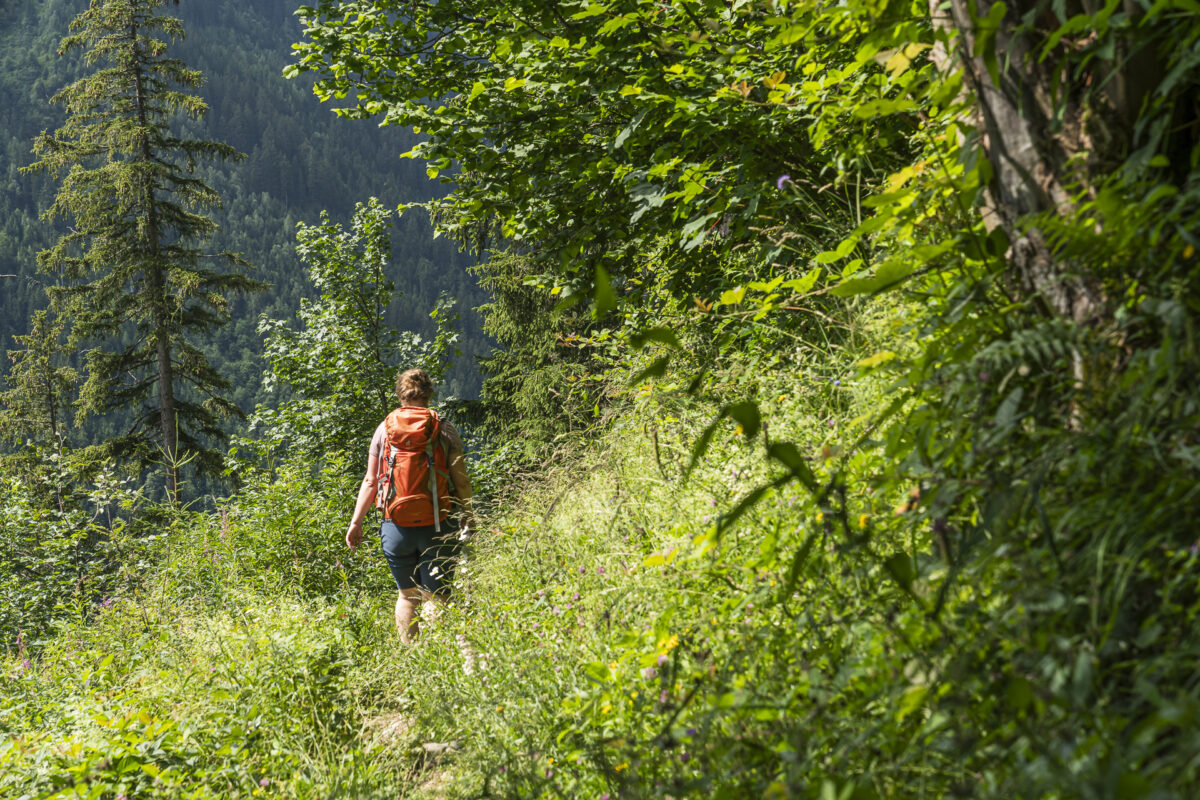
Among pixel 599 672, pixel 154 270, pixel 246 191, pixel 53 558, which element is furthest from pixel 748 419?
pixel 246 191

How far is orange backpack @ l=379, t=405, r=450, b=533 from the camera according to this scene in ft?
15.1

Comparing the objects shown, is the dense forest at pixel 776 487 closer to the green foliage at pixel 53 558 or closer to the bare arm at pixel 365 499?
the green foliage at pixel 53 558

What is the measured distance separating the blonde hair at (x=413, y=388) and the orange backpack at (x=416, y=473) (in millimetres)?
164

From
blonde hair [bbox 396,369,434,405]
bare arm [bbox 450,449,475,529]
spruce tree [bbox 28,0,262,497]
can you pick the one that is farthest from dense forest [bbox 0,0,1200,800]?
spruce tree [bbox 28,0,262,497]

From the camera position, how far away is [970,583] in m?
1.52

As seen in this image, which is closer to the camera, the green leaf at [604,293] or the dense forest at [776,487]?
the green leaf at [604,293]

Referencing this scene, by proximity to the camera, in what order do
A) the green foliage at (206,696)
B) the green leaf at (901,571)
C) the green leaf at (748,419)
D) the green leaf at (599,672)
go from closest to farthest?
the green leaf at (748,419), the green leaf at (901,571), the green leaf at (599,672), the green foliage at (206,696)

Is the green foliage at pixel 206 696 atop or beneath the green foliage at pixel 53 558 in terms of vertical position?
atop

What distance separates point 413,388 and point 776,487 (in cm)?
401

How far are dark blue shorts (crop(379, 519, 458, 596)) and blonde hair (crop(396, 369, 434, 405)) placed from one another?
2.63 feet

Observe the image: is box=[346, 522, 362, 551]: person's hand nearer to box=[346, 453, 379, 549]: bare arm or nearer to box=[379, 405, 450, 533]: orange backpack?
box=[346, 453, 379, 549]: bare arm

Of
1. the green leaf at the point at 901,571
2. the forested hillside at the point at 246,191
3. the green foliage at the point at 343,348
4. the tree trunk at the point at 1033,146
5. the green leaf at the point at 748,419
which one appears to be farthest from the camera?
the forested hillside at the point at 246,191

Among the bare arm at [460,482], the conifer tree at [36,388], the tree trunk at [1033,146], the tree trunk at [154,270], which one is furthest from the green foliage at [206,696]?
the conifer tree at [36,388]

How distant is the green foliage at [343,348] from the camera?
40.4ft
